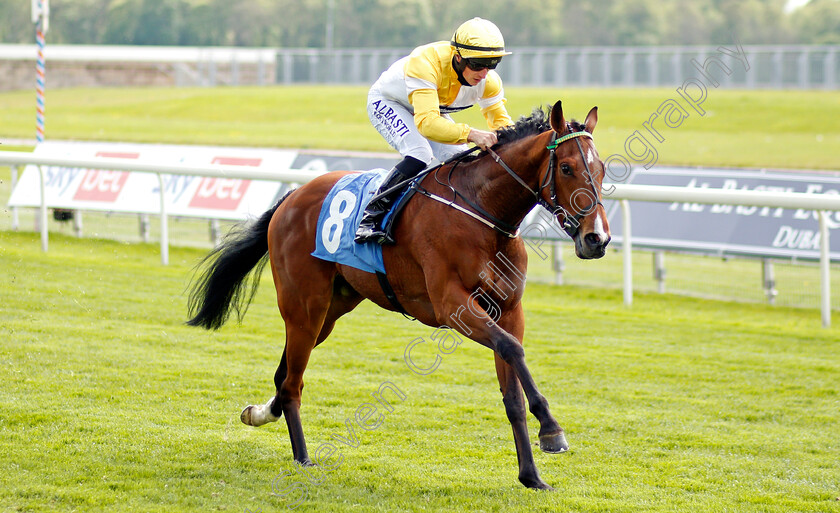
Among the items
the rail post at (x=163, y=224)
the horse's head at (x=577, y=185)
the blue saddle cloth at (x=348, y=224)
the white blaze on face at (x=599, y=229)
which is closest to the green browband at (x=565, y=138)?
the horse's head at (x=577, y=185)

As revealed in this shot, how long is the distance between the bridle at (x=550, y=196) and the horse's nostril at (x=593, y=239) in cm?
7

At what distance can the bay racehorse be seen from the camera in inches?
139

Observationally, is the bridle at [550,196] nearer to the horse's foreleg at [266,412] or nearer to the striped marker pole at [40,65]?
the horse's foreleg at [266,412]

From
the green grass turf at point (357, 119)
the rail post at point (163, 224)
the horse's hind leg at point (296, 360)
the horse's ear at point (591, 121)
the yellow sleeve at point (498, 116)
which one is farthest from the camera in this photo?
the green grass turf at point (357, 119)

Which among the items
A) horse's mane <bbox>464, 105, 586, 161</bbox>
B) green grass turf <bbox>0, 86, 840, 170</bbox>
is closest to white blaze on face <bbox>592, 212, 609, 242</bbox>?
horse's mane <bbox>464, 105, 586, 161</bbox>

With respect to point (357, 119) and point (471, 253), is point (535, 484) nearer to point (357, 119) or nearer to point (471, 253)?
point (471, 253)

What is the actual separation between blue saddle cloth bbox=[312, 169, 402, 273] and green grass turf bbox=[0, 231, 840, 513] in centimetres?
89

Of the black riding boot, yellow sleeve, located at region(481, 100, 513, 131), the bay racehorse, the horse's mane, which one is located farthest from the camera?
yellow sleeve, located at region(481, 100, 513, 131)

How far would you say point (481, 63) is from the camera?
3963 mm

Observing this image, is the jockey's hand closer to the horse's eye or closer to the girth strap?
the horse's eye

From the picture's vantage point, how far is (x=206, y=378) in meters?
5.39

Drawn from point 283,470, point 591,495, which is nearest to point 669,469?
point 591,495

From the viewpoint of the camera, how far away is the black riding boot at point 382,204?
4.14 metres

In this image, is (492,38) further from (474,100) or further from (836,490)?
(836,490)
